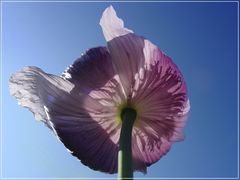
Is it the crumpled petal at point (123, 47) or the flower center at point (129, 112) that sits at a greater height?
the crumpled petal at point (123, 47)

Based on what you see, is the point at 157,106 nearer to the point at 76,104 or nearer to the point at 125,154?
the point at 76,104

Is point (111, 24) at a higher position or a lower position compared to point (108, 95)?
higher

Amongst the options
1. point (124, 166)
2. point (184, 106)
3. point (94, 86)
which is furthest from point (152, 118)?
point (124, 166)

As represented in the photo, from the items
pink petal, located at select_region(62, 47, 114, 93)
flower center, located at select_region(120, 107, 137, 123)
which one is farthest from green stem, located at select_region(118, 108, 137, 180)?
pink petal, located at select_region(62, 47, 114, 93)

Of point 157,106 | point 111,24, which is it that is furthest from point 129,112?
point 111,24

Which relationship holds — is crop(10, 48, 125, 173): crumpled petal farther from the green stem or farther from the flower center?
the green stem

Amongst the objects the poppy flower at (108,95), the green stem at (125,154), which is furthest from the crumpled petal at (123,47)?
the green stem at (125,154)

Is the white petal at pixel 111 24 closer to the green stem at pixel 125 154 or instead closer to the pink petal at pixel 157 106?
the pink petal at pixel 157 106
